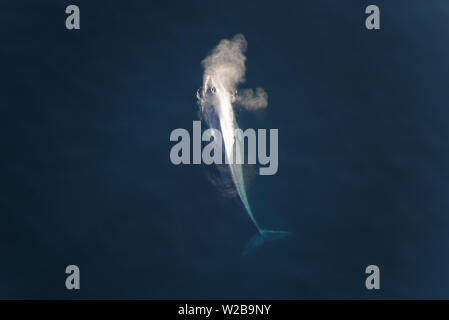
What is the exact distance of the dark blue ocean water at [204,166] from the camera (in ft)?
116

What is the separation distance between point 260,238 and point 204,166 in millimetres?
7420

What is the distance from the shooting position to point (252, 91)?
131 ft

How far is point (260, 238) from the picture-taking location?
3591 cm

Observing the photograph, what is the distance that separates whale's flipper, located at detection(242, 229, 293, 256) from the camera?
118 ft

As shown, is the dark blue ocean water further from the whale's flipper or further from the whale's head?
the whale's head

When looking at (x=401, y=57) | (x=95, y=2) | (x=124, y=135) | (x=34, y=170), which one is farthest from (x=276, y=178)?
(x=95, y=2)

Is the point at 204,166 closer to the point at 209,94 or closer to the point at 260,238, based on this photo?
the point at 209,94

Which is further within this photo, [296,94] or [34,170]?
[296,94]

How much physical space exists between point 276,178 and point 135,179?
1158 cm

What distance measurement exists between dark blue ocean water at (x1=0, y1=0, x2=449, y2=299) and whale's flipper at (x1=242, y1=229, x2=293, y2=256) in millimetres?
616

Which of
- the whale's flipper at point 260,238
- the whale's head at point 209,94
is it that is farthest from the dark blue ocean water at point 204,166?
the whale's head at point 209,94

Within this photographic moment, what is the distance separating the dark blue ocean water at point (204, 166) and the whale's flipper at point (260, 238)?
2.02 feet

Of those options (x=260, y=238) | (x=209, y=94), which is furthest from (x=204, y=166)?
(x=260, y=238)

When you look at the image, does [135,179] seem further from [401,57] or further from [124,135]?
[401,57]
